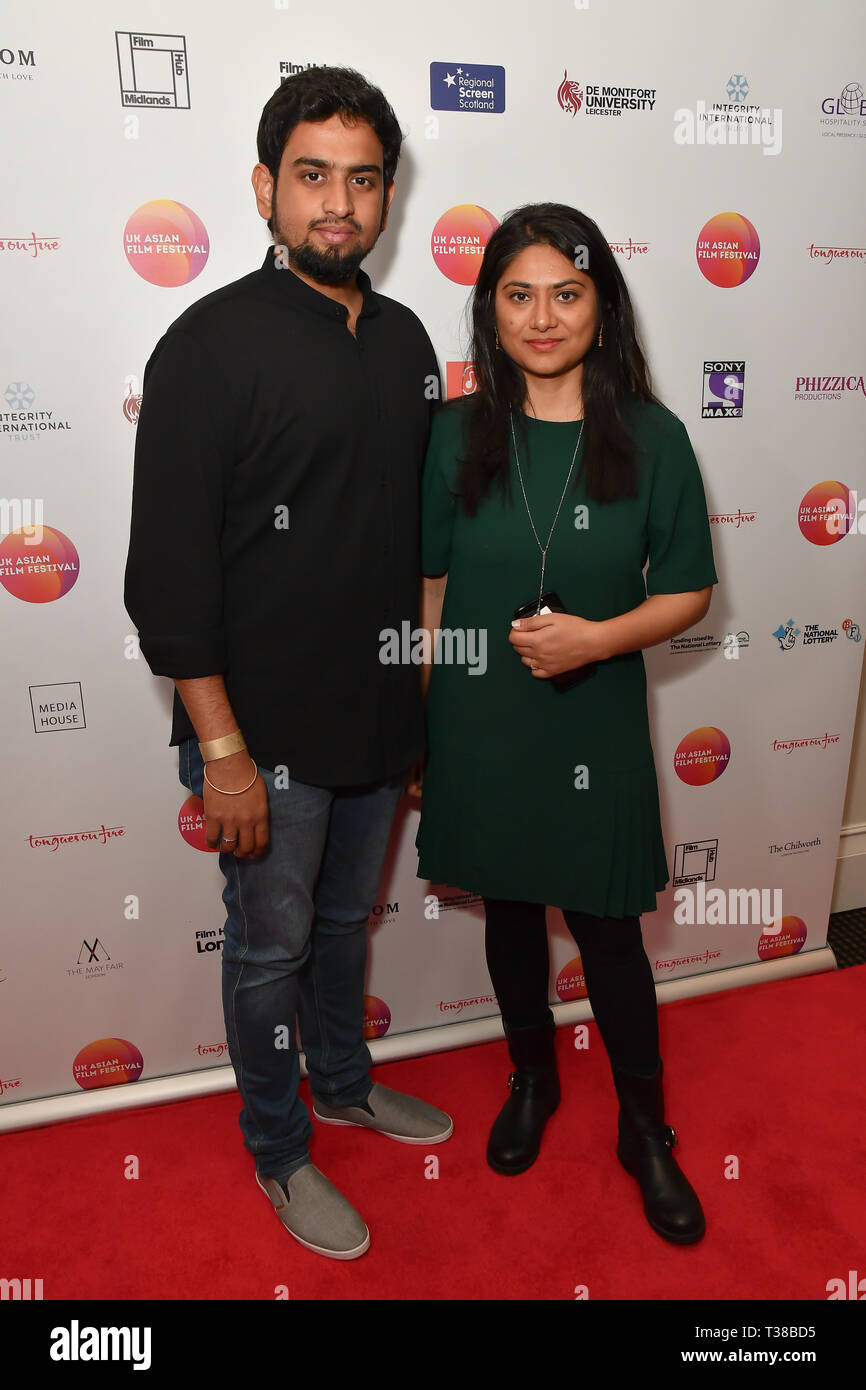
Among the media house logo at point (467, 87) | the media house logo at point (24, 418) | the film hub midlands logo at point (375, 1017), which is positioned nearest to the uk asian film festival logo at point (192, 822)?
the film hub midlands logo at point (375, 1017)

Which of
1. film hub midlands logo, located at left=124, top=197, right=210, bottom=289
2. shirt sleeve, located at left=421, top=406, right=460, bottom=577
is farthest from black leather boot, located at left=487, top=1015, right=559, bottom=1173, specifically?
film hub midlands logo, located at left=124, top=197, right=210, bottom=289

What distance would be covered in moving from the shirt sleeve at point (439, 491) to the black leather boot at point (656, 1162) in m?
0.99

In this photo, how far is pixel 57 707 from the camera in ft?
6.07

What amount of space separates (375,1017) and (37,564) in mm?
1228

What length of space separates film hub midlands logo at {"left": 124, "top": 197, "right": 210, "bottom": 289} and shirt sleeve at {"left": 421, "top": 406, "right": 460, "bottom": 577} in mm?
508

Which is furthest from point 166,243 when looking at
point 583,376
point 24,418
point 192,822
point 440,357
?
point 192,822

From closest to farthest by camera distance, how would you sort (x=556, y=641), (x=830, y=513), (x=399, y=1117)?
(x=556, y=641), (x=399, y=1117), (x=830, y=513)

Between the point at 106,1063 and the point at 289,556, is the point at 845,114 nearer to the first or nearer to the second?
the point at 289,556

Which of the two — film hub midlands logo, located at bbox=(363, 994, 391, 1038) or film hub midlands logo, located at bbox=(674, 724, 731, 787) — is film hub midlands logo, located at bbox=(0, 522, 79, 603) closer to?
film hub midlands logo, located at bbox=(363, 994, 391, 1038)

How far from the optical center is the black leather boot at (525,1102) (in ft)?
6.15

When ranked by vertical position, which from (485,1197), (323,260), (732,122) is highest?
(732,122)

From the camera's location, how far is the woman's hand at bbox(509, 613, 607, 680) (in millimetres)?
1517

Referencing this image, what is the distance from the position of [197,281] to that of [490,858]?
1.14m
